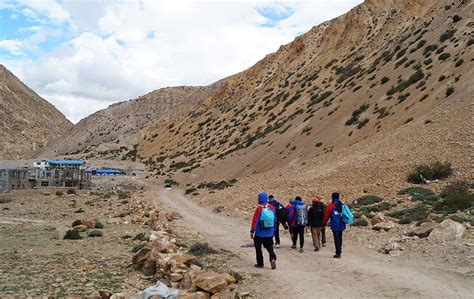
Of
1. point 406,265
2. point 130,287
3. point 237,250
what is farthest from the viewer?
point 237,250

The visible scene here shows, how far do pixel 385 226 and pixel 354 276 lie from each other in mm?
5133

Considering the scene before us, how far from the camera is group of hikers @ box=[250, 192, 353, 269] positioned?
9.73m

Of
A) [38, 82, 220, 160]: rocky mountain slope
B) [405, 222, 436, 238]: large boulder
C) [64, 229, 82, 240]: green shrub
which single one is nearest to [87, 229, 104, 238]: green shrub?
[64, 229, 82, 240]: green shrub

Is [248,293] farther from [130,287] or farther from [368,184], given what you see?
[368,184]

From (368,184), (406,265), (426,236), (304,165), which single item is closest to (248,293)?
(406,265)

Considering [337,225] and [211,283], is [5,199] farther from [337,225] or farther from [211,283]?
[211,283]

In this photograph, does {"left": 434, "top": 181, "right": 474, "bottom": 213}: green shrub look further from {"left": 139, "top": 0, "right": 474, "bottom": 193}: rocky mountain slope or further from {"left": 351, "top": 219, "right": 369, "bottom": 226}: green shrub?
{"left": 139, "top": 0, "right": 474, "bottom": 193}: rocky mountain slope

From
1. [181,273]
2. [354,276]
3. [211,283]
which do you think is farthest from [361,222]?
[211,283]

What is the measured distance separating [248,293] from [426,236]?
590 cm

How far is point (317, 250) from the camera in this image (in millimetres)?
12211

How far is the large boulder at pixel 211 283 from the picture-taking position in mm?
Result: 7777

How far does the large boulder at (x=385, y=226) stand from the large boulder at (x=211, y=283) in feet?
24.1

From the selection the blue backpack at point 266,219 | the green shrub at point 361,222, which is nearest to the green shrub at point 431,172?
the green shrub at point 361,222

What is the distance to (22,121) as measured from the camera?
128 meters
